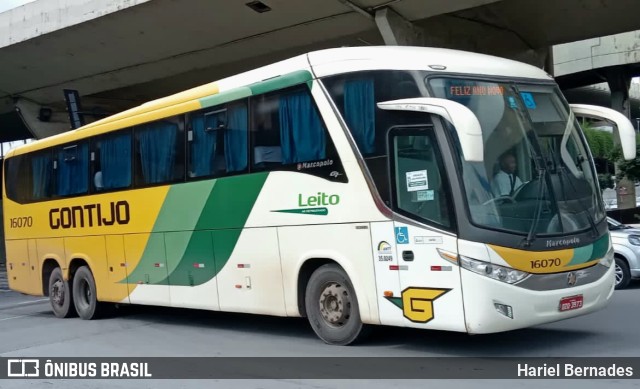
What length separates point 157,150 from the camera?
11.8m

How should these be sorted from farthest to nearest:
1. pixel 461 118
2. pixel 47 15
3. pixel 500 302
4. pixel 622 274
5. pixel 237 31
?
pixel 47 15 < pixel 237 31 < pixel 622 274 < pixel 500 302 < pixel 461 118

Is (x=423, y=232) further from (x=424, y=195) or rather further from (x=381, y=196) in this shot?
(x=381, y=196)

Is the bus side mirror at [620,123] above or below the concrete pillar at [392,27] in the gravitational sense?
below

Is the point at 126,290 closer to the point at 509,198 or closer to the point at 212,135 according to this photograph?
the point at 212,135

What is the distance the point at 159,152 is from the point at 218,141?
5.51ft

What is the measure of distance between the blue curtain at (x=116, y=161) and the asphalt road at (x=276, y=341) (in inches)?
101

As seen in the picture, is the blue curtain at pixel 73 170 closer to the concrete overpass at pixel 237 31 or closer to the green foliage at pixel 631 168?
the concrete overpass at pixel 237 31

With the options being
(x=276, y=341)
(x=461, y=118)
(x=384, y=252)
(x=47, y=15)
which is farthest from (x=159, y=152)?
(x=47, y=15)

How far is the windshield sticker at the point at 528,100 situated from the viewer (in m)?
8.25

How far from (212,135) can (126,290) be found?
3834 mm

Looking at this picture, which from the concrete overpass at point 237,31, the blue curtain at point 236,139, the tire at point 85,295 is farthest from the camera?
the concrete overpass at point 237,31

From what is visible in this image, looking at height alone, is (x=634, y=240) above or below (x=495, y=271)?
below

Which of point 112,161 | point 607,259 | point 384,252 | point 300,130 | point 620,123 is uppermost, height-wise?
point 112,161

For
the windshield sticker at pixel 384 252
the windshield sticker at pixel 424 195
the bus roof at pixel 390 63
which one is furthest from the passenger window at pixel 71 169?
the windshield sticker at pixel 424 195
